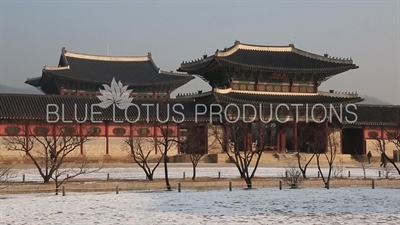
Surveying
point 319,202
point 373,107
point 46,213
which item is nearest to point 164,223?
point 46,213

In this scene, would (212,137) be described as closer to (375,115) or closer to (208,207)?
(375,115)

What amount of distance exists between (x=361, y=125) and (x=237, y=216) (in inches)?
1504

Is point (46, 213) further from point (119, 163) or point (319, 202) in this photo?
point (119, 163)

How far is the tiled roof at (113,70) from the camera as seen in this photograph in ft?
190

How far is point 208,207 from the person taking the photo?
52.7 feet

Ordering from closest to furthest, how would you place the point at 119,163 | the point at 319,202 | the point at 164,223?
the point at 164,223
the point at 319,202
the point at 119,163

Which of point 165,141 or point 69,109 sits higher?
point 69,109

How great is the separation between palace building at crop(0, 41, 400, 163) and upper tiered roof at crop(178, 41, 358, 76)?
3.8 inches

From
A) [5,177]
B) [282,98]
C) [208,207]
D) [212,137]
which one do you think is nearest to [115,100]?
[212,137]

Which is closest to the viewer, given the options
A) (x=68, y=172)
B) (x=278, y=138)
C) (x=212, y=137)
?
(x=68, y=172)

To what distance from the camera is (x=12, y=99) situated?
138 feet

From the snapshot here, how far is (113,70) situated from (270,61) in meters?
21.6

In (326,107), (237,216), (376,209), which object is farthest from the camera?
(326,107)

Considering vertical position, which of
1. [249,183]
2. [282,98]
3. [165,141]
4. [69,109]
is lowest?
[249,183]
